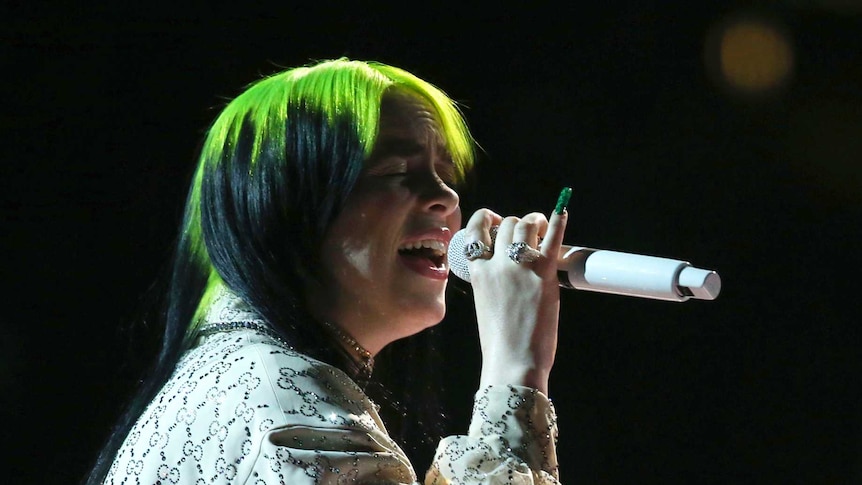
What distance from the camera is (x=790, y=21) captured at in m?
2.45

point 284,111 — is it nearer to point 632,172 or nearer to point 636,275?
point 636,275

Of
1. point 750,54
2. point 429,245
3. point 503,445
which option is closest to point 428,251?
point 429,245

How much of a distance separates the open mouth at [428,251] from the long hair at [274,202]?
0.13 m

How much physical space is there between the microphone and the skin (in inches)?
1.1

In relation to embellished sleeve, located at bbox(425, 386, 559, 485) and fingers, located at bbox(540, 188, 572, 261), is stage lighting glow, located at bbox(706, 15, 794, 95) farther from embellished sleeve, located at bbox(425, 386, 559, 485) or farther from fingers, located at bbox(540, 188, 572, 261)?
embellished sleeve, located at bbox(425, 386, 559, 485)

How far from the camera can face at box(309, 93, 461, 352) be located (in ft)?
4.31

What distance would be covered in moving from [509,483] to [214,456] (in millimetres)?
316

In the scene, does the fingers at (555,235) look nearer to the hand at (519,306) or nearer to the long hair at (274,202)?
the hand at (519,306)

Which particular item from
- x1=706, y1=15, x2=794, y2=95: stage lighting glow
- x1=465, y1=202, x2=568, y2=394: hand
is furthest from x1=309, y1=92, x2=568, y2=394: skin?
x1=706, y1=15, x2=794, y2=95: stage lighting glow

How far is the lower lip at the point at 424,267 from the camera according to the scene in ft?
4.52

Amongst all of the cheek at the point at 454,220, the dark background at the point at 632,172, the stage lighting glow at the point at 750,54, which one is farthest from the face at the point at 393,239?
the stage lighting glow at the point at 750,54

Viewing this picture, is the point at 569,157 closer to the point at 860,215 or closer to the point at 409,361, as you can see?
the point at 860,215

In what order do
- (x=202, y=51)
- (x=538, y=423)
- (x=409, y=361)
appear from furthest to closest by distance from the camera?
1. (x=202, y=51)
2. (x=409, y=361)
3. (x=538, y=423)

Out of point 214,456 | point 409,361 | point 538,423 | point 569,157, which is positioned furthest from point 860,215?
point 214,456
